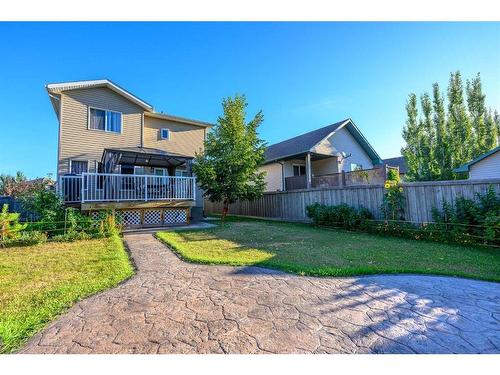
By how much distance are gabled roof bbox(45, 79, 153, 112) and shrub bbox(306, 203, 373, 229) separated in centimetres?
1156

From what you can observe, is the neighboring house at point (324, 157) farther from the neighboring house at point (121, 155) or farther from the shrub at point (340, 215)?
the neighboring house at point (121, 155)

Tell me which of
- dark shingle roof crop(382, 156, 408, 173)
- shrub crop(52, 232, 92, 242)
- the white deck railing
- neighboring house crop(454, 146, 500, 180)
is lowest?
shrub crop(52, 232, 92, 242)

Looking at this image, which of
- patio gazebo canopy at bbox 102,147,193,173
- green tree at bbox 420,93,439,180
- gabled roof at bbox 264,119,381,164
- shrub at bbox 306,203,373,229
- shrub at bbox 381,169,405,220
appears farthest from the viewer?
green tree at bbox 420,93,439,180

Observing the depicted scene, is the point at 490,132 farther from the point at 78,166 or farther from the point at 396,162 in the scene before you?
the point at 78,166

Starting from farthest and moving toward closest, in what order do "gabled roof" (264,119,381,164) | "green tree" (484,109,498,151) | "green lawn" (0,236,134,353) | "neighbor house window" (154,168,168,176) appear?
"green tree" (484,109,498,151) → "gabled roof" (264,119,381,164) → "neighbor house window" (154,168,168,176) → "green lawn" (0,236,134,353)

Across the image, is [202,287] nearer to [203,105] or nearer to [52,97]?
[52,97]

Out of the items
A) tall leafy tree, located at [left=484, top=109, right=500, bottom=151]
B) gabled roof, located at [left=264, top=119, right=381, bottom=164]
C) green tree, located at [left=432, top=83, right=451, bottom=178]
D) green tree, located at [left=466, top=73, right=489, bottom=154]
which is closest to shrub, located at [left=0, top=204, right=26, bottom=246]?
gabled roof, located at [left=264, top=119, right=381, bottom=164]

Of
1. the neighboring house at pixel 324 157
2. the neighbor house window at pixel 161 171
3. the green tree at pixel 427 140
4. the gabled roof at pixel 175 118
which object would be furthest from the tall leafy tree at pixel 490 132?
the neighbor house window at pixel 161 171

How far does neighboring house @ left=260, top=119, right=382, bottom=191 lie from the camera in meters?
17.1

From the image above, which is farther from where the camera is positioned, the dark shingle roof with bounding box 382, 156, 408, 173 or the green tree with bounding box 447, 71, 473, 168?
the dark shingle roof with bounding box 382, 156, 408, 173

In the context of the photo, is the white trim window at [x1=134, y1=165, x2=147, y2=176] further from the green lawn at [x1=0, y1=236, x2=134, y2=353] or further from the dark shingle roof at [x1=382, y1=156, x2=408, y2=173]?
the dark shingle roof at [x1=382, y1=156, x2=408, y2=173]

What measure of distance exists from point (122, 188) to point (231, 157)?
5.38 meters

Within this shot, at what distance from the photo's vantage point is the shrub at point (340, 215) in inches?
388
